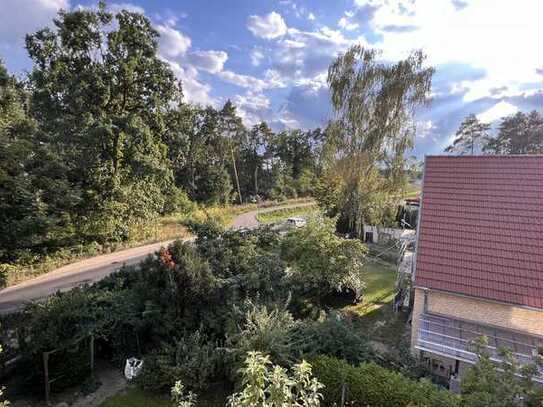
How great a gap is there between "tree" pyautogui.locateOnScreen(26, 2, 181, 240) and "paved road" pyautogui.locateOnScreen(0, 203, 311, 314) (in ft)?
9.07

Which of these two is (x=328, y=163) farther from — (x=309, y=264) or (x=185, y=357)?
(x=185, y=357)

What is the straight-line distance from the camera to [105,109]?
72.4 ft

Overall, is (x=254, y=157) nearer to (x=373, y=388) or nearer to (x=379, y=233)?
(x=379, y=233)

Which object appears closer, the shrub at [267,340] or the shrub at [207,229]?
the shrub at [267,340]

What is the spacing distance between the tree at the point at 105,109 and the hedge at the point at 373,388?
62.5ft

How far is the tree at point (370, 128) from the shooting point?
22.3 meters

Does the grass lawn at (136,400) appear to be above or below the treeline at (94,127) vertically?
below

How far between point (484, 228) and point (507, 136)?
47453mm

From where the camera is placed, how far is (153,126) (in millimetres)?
23375

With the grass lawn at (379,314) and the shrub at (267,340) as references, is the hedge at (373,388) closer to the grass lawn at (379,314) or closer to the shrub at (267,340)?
the shrub at (267,340)

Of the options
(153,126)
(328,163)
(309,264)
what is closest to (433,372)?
(309,264)

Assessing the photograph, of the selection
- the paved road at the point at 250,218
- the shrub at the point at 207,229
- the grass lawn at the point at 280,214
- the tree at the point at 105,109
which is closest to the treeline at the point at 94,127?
the tree at the point at 105,109

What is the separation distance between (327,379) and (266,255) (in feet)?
18.5

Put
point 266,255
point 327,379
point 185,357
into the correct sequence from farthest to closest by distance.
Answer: point 266,255 → point 185,357 → point 327,379
